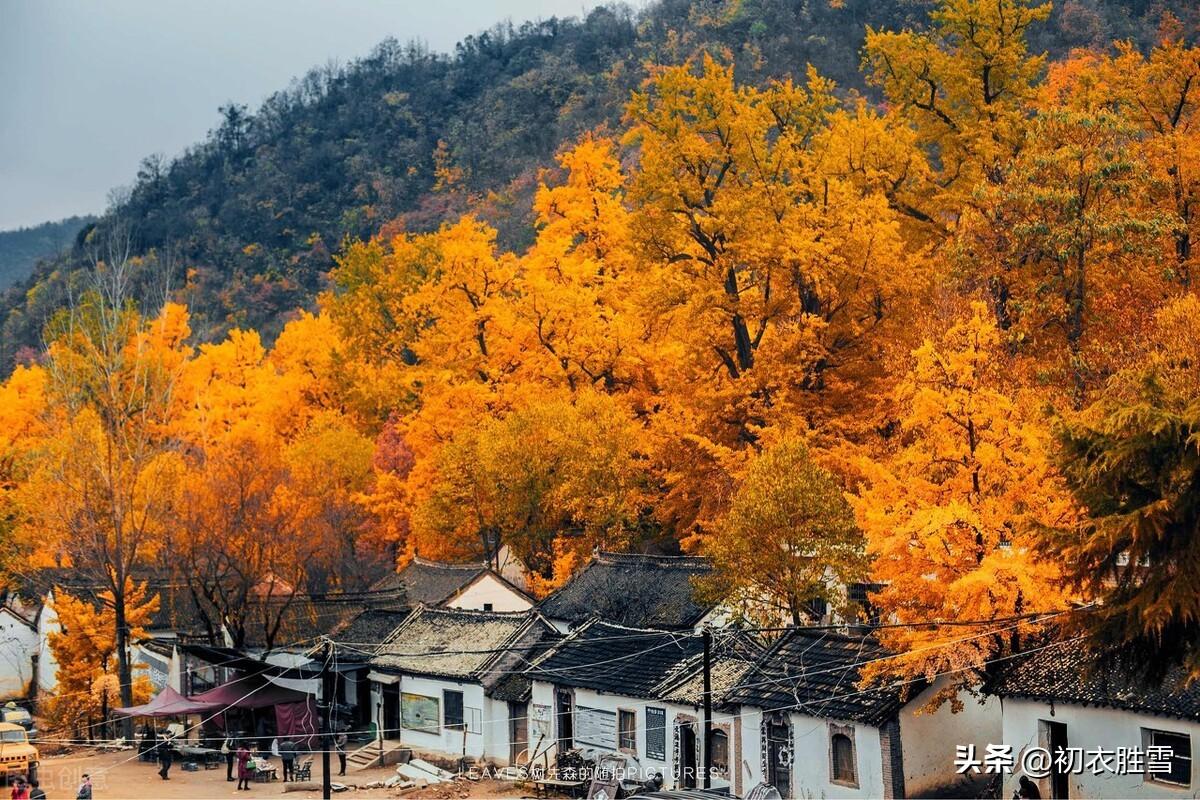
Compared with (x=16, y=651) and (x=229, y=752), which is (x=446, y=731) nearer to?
(x=229, y=752)

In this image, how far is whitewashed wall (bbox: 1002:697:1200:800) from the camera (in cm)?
2527

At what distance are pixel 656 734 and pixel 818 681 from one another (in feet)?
17.5

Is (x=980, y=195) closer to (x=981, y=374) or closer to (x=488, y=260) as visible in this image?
(x=981, y=374)

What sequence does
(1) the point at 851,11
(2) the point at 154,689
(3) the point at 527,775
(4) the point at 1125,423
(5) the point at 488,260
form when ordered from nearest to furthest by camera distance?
(4) the point at 1125,423, (3) the point at 527,775, (2) the point at 154,689, (5) the point at 488,260, (1) the point at 851,11

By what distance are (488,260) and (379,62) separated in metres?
151

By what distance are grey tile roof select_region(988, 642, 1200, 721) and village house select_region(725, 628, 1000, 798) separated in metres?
3.01

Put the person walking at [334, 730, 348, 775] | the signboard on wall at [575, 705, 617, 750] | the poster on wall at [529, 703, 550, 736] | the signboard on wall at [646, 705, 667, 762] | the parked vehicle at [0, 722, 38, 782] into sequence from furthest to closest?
the person walking at [334, 730, 348, 775], the poster on wall at [529, 703, 550, 736], the parked vehicle at [0, 722, 38, 782], the signboard on wall at [575, 705, 617, 750], the signboard on wall at [646, 705, 667, 762]

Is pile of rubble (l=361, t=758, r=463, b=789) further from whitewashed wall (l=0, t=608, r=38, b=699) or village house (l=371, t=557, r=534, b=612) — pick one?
whitewashed wall (l=0, t=608, r=38, b=699)

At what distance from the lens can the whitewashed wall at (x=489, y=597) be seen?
48.2 metres

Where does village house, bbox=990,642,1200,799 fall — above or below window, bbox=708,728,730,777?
above

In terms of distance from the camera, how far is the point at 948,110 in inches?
1849

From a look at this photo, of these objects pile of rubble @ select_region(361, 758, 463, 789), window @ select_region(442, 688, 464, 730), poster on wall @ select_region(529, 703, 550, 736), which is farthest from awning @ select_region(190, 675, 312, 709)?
poster on wall @ select_region(529, 703, 550, 736)

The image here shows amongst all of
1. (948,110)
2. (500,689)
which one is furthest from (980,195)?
(500,689)

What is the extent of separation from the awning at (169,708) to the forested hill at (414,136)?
81388mm
